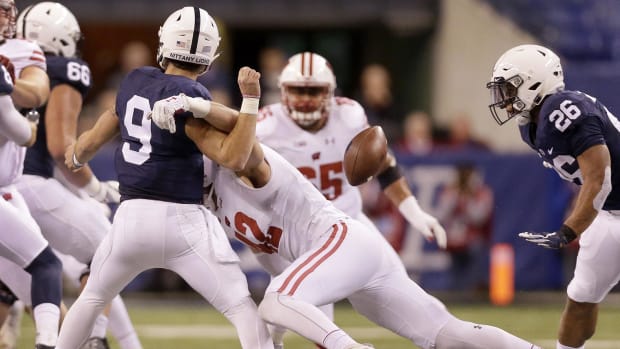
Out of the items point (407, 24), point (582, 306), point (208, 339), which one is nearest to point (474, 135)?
point (407, 24)

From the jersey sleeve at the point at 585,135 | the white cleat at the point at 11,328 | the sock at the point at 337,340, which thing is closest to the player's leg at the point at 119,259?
the sock at the point at 337,340

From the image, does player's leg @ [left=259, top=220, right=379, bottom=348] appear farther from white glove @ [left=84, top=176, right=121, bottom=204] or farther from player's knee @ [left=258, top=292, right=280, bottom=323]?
white glove @ [left=84, top=176, right=121, bottom=204]

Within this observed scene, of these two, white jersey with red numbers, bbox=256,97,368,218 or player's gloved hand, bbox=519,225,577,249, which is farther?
white jersey with red numbers, bbox=256,97,368,218

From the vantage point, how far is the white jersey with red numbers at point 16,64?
5051mm

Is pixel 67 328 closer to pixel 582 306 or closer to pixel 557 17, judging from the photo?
pixel 582 306

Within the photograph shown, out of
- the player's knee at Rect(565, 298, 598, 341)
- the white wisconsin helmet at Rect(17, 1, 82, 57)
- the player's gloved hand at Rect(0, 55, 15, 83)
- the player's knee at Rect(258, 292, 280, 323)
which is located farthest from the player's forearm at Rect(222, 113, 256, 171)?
the player's knee at Rect(565, 298, 598, 341)

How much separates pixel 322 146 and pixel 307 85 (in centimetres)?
29

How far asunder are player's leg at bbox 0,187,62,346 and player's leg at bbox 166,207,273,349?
0.74 meters

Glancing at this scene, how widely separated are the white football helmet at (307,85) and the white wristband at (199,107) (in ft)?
4.72

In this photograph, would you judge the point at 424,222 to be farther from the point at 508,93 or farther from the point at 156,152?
the point at 156,152

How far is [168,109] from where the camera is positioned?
4.18 meters

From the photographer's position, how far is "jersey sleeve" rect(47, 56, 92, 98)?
5.41 meters

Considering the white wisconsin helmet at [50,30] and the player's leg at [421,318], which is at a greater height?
the white wisconsin helmet at [50,30]

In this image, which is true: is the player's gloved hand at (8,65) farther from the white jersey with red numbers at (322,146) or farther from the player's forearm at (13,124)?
the white jersey with red numbers at (322,146)
